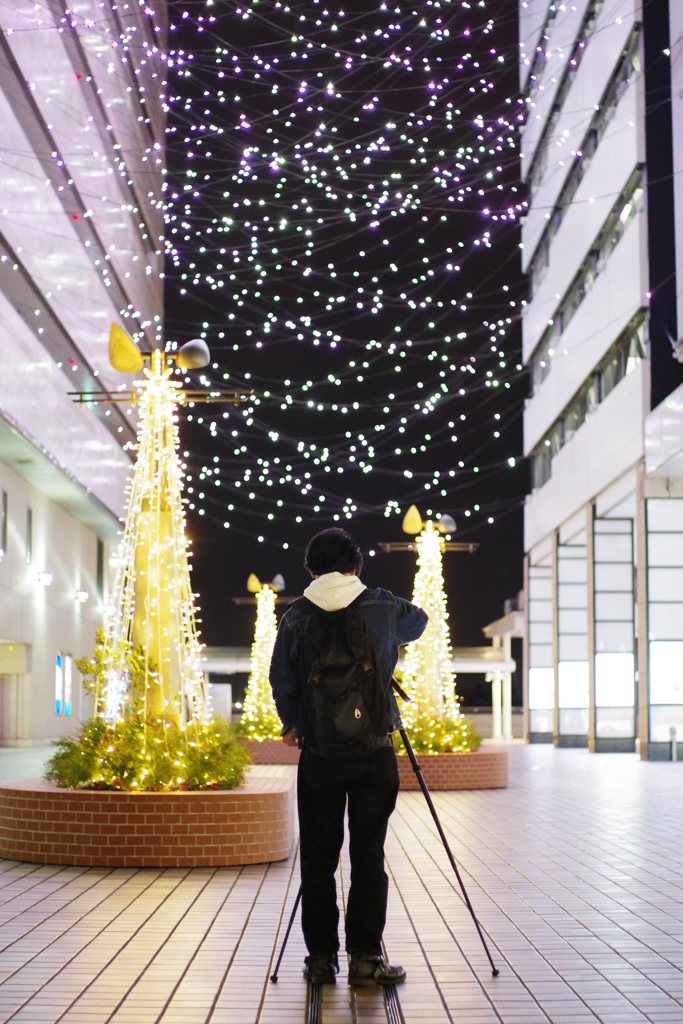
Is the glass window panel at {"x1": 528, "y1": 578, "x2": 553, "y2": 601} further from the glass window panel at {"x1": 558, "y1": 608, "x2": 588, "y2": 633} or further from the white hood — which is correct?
the white hood

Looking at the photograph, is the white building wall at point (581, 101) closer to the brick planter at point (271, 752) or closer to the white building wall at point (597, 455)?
the white building wall at point (597, 455)

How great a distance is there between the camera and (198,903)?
21.9ft

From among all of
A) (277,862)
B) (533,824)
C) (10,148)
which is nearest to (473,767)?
(533,824)

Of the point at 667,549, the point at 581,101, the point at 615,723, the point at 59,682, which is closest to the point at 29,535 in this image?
the point at 59,682

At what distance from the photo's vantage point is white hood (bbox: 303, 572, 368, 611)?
4.93 metres

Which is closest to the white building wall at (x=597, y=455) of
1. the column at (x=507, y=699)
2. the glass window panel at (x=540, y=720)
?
the glass window panel at (x=540, y=720)

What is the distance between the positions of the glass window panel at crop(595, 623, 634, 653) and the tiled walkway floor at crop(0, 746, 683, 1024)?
17.5 metres

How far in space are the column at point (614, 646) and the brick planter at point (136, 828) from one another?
65.0 feet

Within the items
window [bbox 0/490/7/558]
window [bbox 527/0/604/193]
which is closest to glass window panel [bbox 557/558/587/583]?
window [bbox 527/0/604/193]

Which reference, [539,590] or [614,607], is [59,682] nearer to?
[614,607]

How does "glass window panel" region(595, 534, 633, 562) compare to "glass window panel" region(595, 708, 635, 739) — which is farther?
"glass window panel" region(595, 534, 633, 562)

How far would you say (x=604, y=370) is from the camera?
87.3 feet

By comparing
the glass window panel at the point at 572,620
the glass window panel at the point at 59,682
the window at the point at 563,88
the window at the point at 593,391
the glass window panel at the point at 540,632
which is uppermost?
the window at the point at 563,88

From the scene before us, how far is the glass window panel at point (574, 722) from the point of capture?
31.6 m
